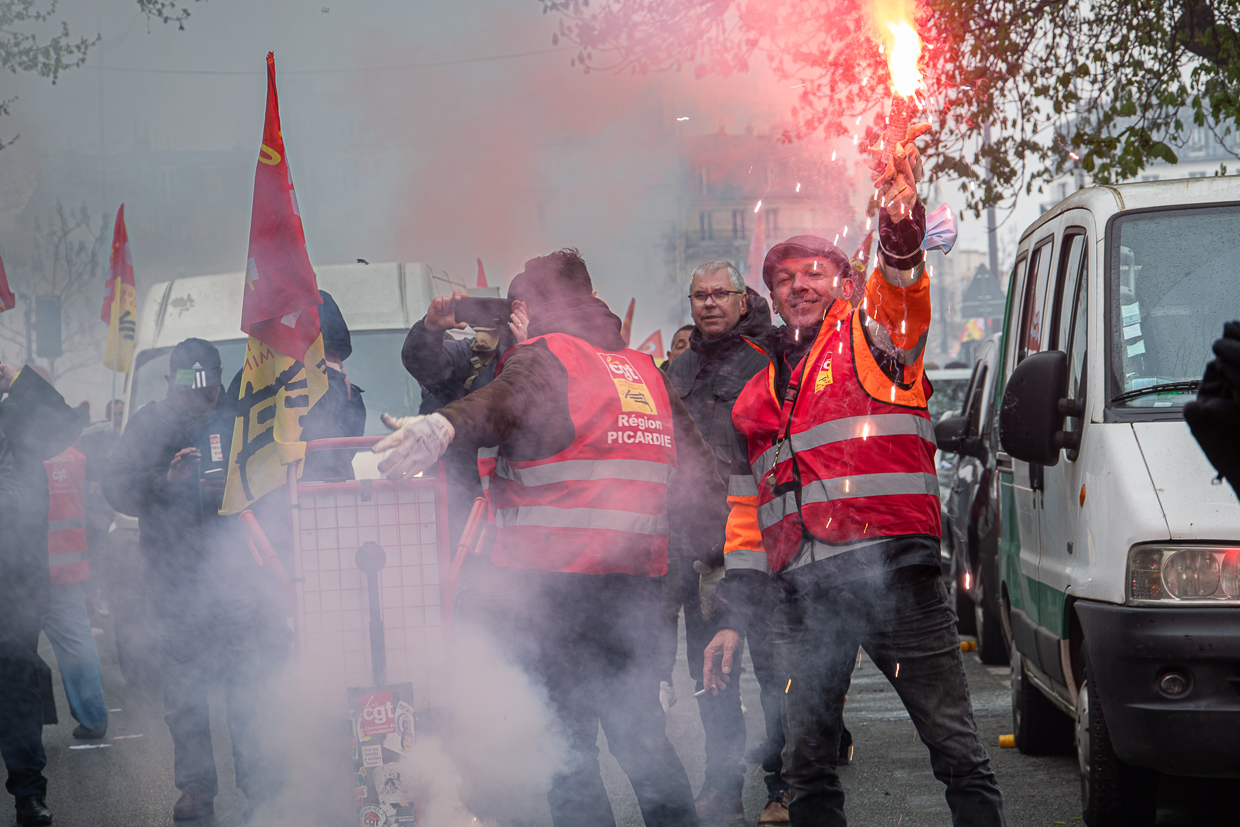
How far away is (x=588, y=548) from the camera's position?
362 centimetres

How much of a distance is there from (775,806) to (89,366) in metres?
9.18

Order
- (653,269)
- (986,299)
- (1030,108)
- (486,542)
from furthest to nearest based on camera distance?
(986,299) < (1030,108) < (653,269) < (486,542)

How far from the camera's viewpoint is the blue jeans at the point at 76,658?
698cm

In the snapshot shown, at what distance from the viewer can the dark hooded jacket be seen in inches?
131

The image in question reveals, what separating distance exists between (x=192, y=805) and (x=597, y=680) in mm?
2448

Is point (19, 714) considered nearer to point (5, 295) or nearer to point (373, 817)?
point (373, 817)

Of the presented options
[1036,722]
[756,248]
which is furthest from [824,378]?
[1036,722]

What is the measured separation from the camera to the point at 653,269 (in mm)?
6219

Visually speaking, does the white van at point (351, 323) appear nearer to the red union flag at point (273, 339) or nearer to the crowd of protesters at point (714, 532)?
the red union flag at point (273, 339)

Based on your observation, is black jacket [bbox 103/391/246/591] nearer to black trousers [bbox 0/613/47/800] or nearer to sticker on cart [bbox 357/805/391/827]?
black trousers [bbox 0/613/47/800]

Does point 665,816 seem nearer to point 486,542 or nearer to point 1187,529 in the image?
point 486,542

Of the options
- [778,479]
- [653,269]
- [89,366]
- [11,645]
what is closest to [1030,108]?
[653,269]

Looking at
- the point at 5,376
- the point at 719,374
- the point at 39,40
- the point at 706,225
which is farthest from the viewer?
the point at 706,225

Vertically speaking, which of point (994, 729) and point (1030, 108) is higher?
point (1030, 108)
